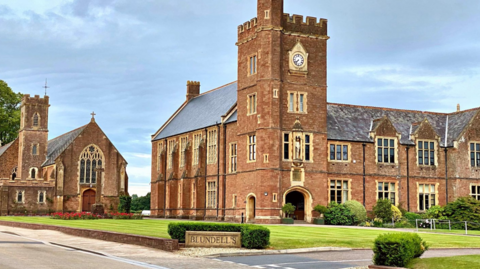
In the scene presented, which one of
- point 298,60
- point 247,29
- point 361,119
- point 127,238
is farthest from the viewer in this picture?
point 361,119

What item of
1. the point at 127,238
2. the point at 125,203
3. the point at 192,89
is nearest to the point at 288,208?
the point at 127,238

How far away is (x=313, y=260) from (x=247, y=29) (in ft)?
114

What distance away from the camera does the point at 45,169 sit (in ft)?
264

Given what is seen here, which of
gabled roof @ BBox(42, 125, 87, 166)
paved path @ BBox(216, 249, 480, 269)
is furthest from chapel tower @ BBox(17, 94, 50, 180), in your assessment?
paved path @ BBox(216, 249, 480, 269)

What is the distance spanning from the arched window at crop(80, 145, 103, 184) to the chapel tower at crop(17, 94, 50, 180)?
6729mm

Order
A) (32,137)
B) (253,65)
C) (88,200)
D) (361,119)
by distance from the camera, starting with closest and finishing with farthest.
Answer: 1. (253,65)
2. (361,119)
3. (88,200)
4. (32,137)

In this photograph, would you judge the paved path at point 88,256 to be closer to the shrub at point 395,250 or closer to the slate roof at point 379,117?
the shrub at point 395,250

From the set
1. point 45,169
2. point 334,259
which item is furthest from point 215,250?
point 45,169

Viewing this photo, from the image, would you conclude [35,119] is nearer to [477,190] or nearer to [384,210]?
[384,210]

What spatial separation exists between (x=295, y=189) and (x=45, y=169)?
4148 centimetres

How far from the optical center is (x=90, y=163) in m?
79.1

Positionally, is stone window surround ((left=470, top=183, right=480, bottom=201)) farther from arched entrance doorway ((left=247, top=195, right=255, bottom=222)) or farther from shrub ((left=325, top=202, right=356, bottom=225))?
arched entrance doorway ((left=247, top=195, right=255, bottom=222))

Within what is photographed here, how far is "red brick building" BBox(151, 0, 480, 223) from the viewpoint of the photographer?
5088cm

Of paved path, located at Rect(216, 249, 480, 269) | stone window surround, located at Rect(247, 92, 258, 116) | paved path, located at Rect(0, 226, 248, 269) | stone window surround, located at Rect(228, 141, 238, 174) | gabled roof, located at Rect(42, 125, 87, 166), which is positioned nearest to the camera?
paved path, located at Rect(0, 226, 248, 269)
